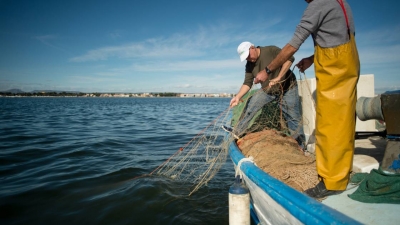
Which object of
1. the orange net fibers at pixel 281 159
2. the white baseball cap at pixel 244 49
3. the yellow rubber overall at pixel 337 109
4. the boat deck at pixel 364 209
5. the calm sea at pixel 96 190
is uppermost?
the white baseball cap at pixel 244 49

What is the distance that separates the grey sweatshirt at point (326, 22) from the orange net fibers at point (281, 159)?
1367 millimetres

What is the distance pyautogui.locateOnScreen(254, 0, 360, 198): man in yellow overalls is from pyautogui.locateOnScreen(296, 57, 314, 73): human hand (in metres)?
1.06

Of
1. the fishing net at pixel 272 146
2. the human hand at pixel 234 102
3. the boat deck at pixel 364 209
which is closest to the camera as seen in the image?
the boat deck at pixel 364 209

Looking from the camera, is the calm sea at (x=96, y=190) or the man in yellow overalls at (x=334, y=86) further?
the calm sea at (x=96, y=190)

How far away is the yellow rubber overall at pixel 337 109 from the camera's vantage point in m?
2.03

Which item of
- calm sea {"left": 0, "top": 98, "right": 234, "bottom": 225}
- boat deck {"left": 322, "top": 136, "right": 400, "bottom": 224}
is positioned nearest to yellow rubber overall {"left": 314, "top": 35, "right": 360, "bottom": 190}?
boat deck {"left": 322, "top": 136, "right": 400, "bottom": 224}

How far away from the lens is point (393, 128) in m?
2.40

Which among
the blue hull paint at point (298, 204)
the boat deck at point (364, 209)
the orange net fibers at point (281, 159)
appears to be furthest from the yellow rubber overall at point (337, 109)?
the blue hull paint at point (298, 204)

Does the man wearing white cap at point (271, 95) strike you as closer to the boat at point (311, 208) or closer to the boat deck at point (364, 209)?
the boat at point (311, 208)

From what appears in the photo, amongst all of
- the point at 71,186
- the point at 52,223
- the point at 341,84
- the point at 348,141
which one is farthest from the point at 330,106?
the point at 71,186

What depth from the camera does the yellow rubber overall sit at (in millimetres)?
2029

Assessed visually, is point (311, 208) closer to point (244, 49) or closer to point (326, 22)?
point (326, 22)

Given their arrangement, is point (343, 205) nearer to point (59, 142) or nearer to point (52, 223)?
point (52, 223)

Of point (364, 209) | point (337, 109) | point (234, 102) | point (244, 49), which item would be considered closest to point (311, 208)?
point (364, 209)
